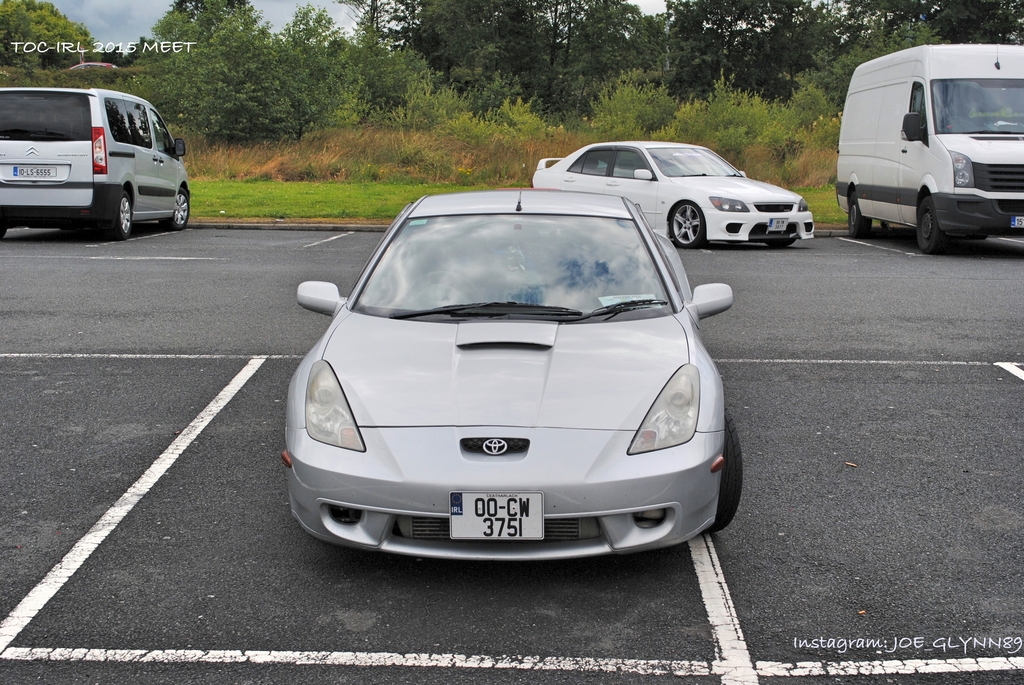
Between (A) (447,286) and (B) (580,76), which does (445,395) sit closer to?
(A) (447,286)

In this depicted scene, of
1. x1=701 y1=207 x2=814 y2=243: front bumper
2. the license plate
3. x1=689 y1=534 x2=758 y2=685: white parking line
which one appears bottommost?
x1=689 y1=534 x2=758 y2=685: white parking line

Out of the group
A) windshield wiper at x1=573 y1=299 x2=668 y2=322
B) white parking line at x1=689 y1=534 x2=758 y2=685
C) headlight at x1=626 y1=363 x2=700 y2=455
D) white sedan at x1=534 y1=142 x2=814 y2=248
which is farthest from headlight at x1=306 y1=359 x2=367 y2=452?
white sedan at x1=534 y1=142 x2=814 y2=248

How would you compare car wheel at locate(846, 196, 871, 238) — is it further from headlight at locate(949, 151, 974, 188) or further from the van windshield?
headlight at locate(949, 151, 974, 188)

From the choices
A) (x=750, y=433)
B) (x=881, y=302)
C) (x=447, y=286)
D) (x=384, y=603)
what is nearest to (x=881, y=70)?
(x=881, y=302)

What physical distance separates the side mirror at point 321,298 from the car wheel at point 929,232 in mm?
11019

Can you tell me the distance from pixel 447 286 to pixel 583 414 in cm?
123

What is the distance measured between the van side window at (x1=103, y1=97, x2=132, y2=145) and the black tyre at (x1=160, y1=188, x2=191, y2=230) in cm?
225

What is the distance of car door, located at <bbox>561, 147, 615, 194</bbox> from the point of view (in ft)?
54.0

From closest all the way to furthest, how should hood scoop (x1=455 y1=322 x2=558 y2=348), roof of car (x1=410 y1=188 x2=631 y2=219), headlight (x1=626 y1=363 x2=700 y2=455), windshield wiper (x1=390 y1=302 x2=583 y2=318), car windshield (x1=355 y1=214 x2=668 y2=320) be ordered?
headlight (x1=626 y1=363 x2=700 y2=455), hood scoop (x1=455 y1=322 x2=558 y2=348), windshield wiper (x1=390 y1=302 x2=583 y2=318), car windshield (x1=355 y1=214 x2=668 y2=320), roof of car (x1=410 y1=188 x2=631 y2=219)

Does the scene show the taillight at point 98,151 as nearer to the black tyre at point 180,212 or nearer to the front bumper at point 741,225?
the black tyre at point 180,212

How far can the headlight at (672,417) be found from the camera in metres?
3.68

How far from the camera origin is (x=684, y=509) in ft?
12.0

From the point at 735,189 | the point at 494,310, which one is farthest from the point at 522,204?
the point at 735,189

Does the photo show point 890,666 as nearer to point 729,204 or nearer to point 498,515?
point 498,515
